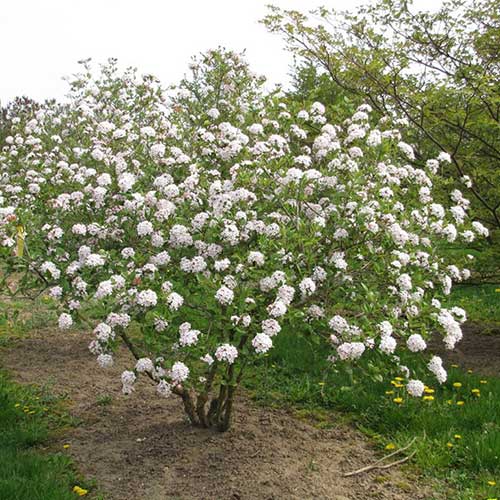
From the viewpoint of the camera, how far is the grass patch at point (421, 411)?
3762 mm

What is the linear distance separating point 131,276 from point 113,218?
2.02 ft

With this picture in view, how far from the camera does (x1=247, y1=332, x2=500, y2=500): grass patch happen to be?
3762 mm

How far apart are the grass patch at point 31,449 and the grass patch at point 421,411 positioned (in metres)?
1.67

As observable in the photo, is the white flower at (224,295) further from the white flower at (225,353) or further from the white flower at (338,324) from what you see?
the white flower at (338,324)

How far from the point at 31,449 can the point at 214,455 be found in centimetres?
131

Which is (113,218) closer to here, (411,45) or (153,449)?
(153,449)

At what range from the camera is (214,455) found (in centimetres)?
398

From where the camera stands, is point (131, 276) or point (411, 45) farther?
point (411, 45)

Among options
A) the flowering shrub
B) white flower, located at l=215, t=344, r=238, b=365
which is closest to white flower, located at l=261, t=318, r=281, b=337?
the flowering shrub

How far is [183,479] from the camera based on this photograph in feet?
12.2

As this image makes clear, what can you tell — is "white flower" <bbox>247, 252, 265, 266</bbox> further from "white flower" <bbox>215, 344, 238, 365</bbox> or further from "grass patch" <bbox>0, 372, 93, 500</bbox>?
"grass patch" <bbox>0, 372, 93, 500</bbox>

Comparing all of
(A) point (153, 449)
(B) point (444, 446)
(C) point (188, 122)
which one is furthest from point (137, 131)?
(B) point (444, 446)

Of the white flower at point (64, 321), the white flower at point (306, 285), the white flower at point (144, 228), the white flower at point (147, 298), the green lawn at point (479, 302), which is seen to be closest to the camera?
the white flower at point (147, 298)

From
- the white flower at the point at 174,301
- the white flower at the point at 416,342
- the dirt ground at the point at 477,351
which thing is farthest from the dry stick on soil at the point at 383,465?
the dirt ground at the point at 477,351
